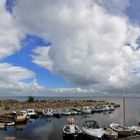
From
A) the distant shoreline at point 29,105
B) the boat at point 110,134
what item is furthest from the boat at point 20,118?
the boat at point 110,134

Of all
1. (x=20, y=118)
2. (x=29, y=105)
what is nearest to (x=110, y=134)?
(x=20, y=118)

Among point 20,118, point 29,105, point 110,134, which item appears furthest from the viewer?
point 29,105

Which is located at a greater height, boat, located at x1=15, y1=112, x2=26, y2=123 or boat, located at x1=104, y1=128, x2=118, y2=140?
boat, located at x1=15, y1=112, x2=26, y2=123

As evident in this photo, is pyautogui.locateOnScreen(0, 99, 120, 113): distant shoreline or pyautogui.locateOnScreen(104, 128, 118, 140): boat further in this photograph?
pyautogui.locateOnScreen(0, 99, 120, 113): distant shoreline

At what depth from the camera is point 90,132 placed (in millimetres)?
48406

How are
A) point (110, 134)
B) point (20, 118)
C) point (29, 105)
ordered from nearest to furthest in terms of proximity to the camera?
1. point (110, 134)
2. point (20, 118)
3. point (29, 105)

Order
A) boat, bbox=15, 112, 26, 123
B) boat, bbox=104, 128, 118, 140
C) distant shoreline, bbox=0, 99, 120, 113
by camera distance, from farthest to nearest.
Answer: distant shoreline, bbox=0, 99, 120, 113, boat, bbox=15, 112, 26, 123, boat, bbox=104, 128, 118, 140

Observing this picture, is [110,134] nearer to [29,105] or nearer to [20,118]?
[20,118]

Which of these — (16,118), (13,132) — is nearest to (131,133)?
(13,132)

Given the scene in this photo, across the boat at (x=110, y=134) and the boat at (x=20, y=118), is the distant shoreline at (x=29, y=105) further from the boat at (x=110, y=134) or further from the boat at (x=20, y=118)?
the boat at (x=110, y=134)

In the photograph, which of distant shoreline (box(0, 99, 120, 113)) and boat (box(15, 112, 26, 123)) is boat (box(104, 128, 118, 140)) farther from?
distant shoreline (box(0, 99, 120, 113))

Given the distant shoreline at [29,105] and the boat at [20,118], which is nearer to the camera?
the boat at [20,118]

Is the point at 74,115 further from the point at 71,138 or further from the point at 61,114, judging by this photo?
the point at 71,138

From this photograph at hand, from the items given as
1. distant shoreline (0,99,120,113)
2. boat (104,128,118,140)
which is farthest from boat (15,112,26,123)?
boat (104,128,118,140)
